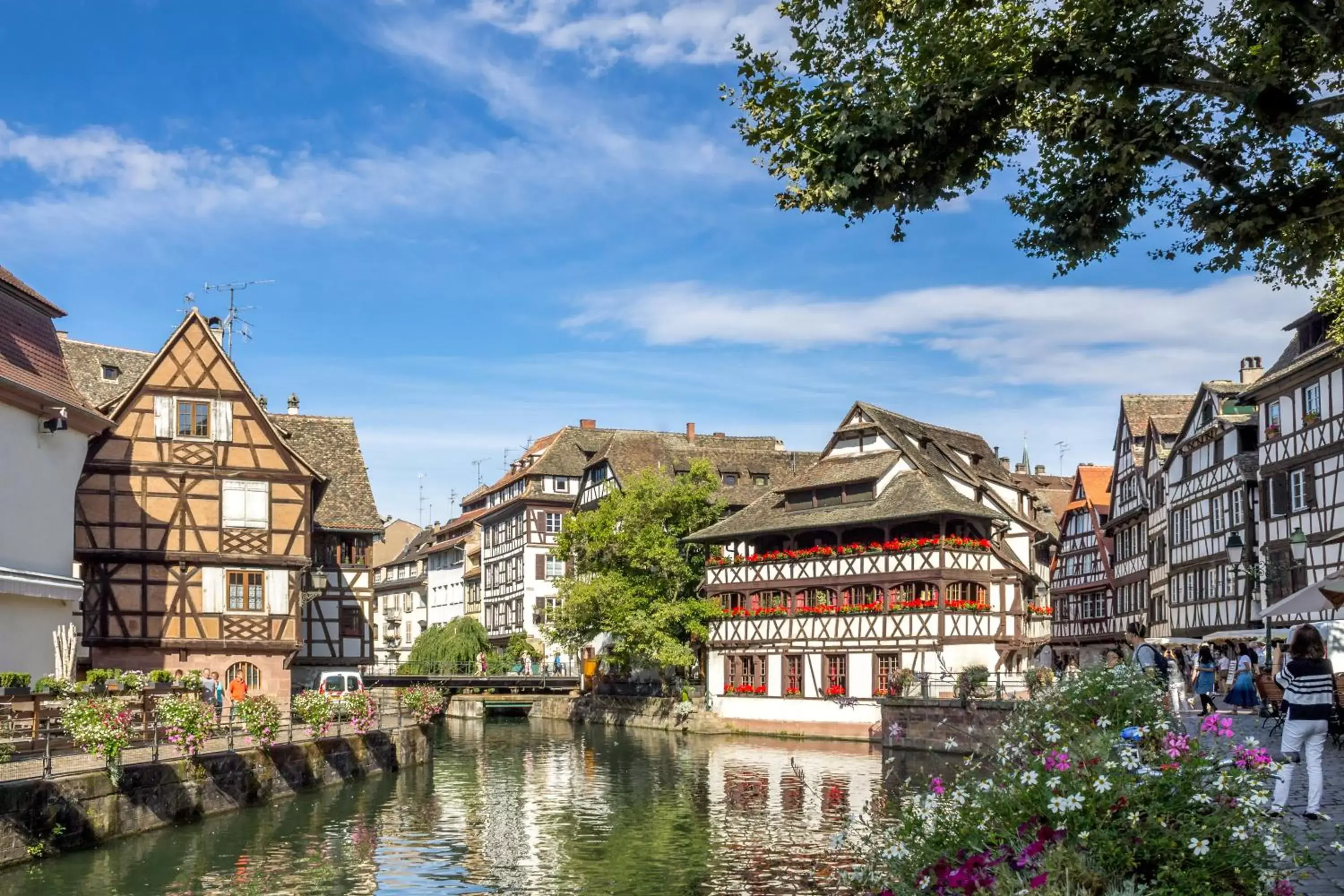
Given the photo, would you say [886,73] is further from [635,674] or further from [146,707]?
[635,674]

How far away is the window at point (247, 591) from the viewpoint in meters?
45.8

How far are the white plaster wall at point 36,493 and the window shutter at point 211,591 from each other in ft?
33.0

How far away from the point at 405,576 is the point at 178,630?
72864 millimetres

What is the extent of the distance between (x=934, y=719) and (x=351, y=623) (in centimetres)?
2335

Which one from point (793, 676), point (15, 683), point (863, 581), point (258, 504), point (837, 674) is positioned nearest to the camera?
point (15, 683)

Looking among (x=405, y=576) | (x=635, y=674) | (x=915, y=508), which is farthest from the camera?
(x=405, y=576)

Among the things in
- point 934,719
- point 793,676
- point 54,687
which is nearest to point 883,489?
point 793,676

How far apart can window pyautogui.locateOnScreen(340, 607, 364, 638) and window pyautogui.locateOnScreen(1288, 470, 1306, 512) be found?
33032mm

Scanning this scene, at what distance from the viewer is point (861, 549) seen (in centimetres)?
5316

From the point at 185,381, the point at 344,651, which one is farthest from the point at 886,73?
the point at 344,651

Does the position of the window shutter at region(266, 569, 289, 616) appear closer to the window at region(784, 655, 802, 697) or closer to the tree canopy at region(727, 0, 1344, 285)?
the window at region(784, 655, 802, 697)

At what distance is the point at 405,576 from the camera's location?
117 meters

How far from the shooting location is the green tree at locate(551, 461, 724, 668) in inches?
2297

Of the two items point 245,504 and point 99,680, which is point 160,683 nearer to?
point 99,680
